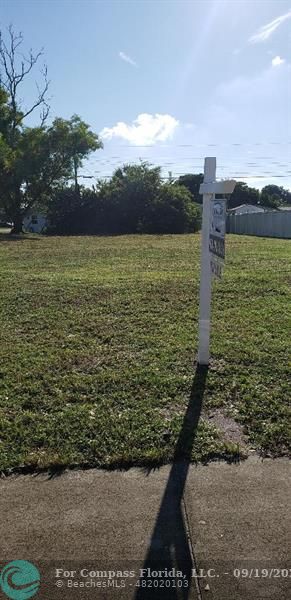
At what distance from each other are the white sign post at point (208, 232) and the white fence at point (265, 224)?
25.5m

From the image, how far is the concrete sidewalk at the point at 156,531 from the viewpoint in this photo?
6.62ft

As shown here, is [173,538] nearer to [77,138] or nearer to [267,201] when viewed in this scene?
[77,138]

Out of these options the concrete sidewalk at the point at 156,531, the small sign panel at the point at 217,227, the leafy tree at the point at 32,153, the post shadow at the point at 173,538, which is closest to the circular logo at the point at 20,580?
the concrete sidewalk at the point at 156,531

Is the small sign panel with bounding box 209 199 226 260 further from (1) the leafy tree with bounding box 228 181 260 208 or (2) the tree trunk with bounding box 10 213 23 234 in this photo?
(1) the leafy tree with bounding box 228 181 260 208

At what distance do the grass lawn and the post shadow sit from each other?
0.37 ft

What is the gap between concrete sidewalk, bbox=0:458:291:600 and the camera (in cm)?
202

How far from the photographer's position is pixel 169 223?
108 ft

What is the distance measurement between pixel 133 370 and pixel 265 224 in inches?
1112

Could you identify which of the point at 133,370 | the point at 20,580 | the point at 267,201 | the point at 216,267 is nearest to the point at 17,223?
the point at 133,370

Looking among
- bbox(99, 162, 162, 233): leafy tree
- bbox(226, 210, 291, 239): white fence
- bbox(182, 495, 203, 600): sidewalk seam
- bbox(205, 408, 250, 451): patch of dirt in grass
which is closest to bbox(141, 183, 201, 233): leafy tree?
bbox(99, 162, 162, 233): leafy tree

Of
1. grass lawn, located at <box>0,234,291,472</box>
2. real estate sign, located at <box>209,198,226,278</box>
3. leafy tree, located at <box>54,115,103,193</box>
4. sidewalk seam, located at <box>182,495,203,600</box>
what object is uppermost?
leafy tree, located at <box>54,115,103,193</box>

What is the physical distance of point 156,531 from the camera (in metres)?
2.31

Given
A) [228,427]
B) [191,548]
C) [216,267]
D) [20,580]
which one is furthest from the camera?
[216,267]

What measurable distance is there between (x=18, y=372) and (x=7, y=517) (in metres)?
1.97
